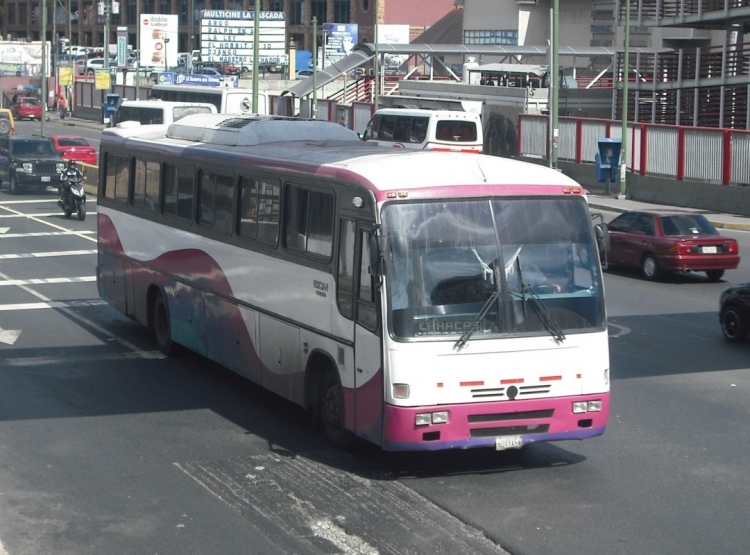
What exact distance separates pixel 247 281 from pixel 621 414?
4.14 metres

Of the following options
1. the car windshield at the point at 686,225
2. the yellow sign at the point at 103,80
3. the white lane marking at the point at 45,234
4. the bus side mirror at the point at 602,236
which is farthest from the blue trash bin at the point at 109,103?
the bus side mirror at the point at 602,236

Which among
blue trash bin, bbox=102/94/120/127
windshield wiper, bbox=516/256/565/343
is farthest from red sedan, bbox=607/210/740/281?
blue trash bin, bbox=102/94/120/127

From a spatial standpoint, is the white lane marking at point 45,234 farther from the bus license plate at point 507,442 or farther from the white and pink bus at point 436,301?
the bus license plate at point 507,442

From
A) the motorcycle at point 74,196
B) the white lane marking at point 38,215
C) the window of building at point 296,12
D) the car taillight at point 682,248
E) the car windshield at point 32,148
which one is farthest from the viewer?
the window of building at point 296,12

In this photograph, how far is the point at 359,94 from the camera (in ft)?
242

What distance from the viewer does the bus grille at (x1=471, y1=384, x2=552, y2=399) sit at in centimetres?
928

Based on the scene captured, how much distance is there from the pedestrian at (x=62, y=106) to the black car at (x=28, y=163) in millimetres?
47473

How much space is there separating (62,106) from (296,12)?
41558 millimetres

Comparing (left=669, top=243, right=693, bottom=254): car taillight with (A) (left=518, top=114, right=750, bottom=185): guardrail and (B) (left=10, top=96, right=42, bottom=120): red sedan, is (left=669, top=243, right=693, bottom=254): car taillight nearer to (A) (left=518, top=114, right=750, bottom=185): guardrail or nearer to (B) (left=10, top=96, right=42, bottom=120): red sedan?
(A) (left=518, top=114, right=750, bottom=185): guardrail

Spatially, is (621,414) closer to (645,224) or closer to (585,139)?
(645,224)

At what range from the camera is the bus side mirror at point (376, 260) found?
9117mm

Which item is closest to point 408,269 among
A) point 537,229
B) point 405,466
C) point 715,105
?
point 537,229

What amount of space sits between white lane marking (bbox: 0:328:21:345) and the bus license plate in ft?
28.7

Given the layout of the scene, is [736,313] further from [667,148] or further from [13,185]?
[13,185]
